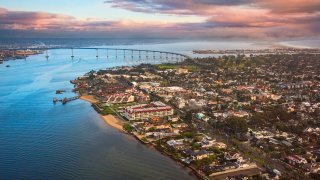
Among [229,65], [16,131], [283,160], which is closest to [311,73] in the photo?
[229,65]

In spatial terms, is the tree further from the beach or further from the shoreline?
the beach

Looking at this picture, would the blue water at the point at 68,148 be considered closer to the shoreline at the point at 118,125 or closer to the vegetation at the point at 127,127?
the shoreline at the point at 118,125

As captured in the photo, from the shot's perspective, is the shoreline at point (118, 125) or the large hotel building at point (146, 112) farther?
the large hotel building at point (146, 112)

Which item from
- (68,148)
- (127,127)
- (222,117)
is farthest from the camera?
(222,117)

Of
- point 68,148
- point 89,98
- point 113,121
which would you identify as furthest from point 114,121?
point 89,98

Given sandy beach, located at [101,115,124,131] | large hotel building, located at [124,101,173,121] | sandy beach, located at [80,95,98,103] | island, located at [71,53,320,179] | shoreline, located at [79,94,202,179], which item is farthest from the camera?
sandy beach, located at [80,95,98,103]

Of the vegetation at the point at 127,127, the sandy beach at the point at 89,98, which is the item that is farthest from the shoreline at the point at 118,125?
the vegetation at the point at 127,127

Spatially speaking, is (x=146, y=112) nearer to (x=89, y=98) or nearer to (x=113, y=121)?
(x=113, y=121)

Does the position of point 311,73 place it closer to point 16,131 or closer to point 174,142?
point 174,142

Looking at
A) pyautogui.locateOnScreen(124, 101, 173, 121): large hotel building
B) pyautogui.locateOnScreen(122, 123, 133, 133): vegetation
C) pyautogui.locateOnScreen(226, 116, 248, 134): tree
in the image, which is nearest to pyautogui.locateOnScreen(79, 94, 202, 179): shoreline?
pyautogui.locateOnScreen(122, 123, 133, 133): vegetation
